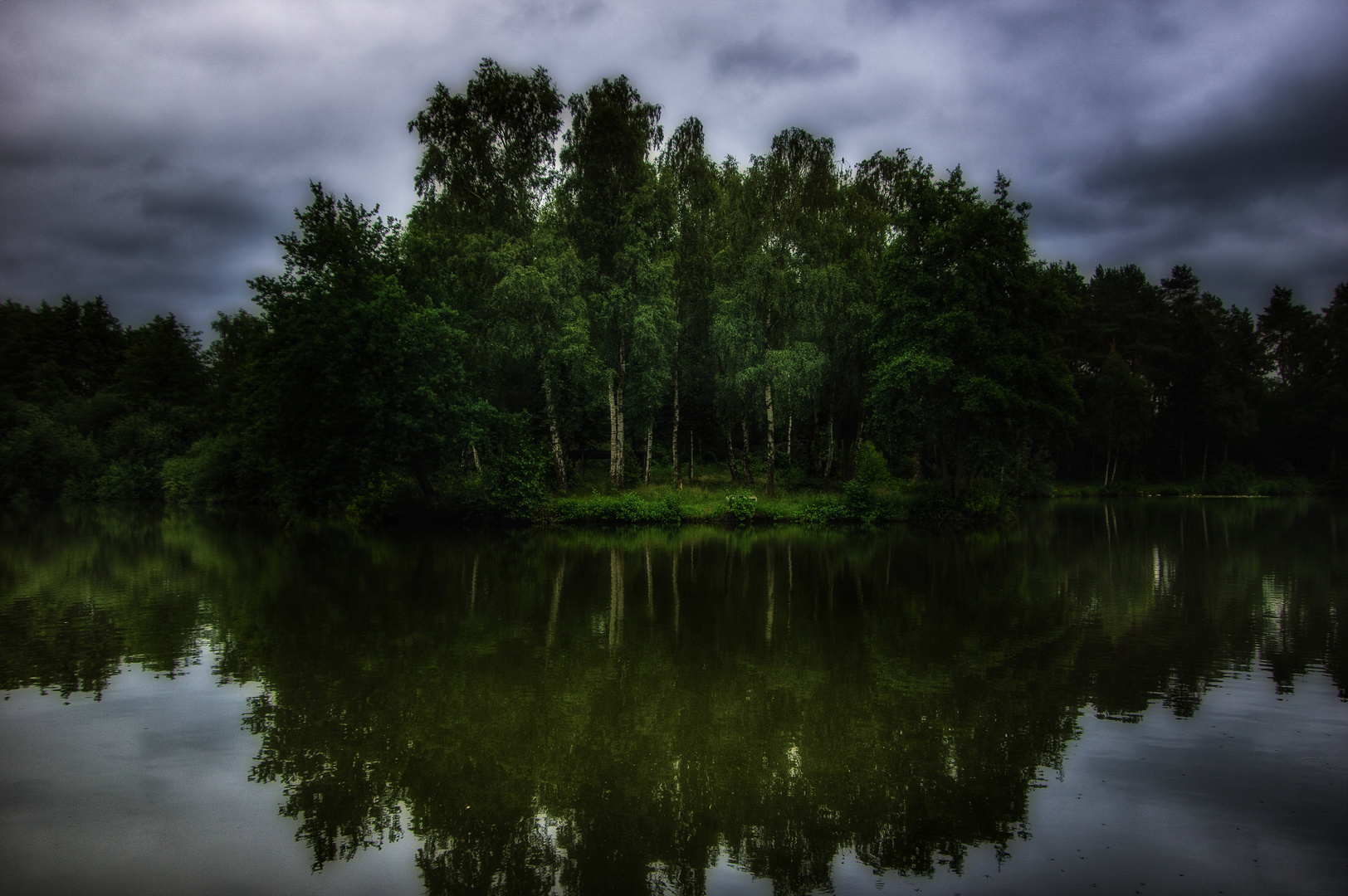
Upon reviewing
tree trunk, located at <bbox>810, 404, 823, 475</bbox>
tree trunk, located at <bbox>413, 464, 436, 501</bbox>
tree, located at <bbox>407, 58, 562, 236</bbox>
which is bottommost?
tree trunk, located at <bbox>413, 464, 436, 501</bbox>

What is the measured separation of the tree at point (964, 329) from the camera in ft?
98.7

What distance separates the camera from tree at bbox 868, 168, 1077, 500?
30.1 m

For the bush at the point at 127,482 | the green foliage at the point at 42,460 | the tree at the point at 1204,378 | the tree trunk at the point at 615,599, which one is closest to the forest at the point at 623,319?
the tree trunk at the point at 615,599

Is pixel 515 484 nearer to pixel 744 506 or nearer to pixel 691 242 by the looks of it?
pixel 744 506

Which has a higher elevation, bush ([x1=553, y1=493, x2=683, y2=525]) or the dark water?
bush ([x1=553, y1=493, x2=683, y2=525])

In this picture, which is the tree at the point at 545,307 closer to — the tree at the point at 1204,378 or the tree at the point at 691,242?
the tree at the point at 691,242

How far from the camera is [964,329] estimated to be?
30250 millimetres

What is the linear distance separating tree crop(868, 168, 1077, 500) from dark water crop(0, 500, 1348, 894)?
14968 millimetres

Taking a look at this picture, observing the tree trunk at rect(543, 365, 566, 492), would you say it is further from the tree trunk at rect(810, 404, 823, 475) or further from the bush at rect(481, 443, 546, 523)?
the tree trunk at rect(810, 404, 823, 475)

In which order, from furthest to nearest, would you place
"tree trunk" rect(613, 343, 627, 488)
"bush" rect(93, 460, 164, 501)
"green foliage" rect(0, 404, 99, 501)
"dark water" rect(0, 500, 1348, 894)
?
"bush" rect(93, 460, 164, 501) → "green foliage" rect(0, 404, 99, 501) → "tree trunk" rect(613, 343, 627, 488) → "dark water" rect(0, 500, 1348, 894)

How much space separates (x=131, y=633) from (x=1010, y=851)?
1307 cm

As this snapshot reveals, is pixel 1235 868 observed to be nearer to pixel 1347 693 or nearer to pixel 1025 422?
pixel 1347 693

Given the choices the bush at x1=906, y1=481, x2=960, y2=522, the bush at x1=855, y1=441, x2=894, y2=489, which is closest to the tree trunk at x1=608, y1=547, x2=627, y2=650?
the bush at x1=906, y1=481, x2=960, y2=522

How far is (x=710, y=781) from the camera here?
6.38 m
